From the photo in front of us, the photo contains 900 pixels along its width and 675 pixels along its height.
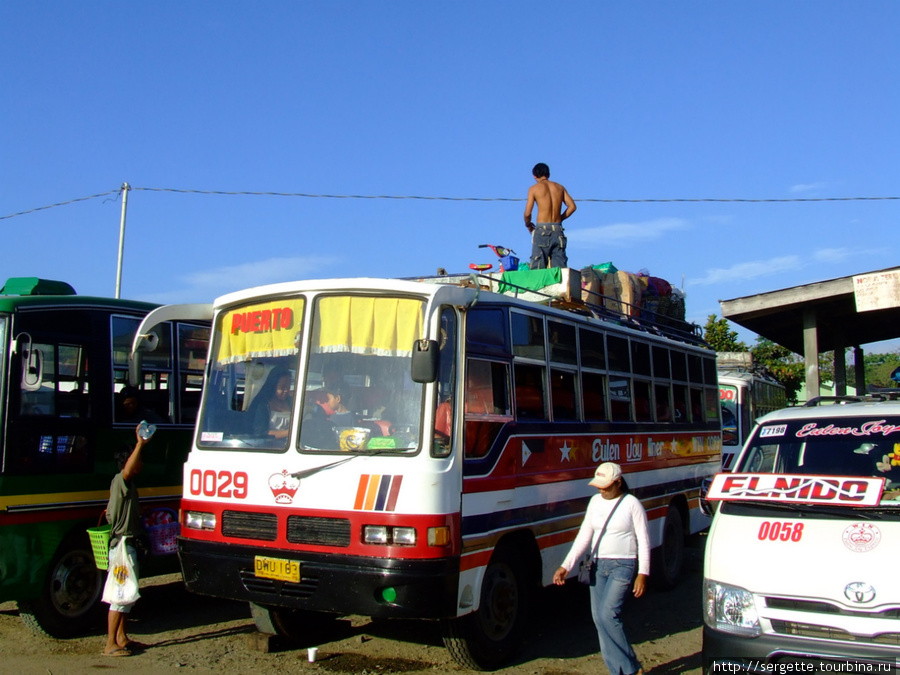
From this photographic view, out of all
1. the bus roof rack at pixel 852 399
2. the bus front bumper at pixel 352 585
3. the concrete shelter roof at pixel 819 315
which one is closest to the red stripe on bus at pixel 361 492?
the bus front bumper at pixel 352 585

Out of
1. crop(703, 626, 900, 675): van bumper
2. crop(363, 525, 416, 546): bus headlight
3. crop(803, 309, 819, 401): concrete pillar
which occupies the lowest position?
crop(703, 626, 900, 675): van bumper

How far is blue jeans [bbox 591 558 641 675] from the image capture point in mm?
5965

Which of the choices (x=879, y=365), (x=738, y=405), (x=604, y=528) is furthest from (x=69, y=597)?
(x=879, y=365)

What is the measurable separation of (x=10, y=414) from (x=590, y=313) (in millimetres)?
5653

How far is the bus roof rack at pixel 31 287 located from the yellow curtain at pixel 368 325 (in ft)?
12.2

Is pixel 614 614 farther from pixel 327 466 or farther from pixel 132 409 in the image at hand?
pixel 132 409

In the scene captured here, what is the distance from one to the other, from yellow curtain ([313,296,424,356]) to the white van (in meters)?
2.47

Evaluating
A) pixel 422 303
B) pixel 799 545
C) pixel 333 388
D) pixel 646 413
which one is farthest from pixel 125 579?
pixel 646 413

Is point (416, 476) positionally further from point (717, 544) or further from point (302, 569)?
point (717, 544)

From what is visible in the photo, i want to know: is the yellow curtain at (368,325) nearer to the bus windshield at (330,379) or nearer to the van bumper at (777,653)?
the bus windshield at (330,379)

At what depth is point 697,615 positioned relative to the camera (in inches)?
343

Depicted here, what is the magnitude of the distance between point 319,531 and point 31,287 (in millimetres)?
4433

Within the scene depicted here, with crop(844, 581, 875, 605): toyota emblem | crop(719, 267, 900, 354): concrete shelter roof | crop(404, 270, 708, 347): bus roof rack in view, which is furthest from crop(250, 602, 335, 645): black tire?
crop(719, 267, 900, 354): concrete shelter roof

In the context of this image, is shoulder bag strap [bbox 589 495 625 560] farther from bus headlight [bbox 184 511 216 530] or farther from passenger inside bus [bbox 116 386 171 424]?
passenger inside bus [bbox 116 386 171 424]
